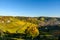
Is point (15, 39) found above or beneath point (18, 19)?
beneath

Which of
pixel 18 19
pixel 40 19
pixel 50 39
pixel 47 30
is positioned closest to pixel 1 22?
pixel 18 19

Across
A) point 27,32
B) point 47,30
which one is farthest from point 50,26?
point 27,32

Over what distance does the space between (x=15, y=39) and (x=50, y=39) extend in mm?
4919

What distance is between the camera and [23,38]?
22.9 m

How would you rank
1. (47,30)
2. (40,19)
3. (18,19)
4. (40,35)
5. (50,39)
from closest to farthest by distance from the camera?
(50,39), (40,35), (47,30), (40,19), (18,19)

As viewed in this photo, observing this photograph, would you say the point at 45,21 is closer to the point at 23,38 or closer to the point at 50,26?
the point at 50,26

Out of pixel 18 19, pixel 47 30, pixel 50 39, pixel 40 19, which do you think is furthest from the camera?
pixel 18 19

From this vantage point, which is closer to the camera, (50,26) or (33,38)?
(33,38)

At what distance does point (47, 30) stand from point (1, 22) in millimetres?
9789

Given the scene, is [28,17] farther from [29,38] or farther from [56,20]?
[29,38]

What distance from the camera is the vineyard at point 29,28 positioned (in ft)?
75.4

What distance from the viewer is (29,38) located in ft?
74.0

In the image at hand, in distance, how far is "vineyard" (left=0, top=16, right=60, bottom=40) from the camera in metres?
23.0

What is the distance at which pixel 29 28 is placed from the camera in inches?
952
